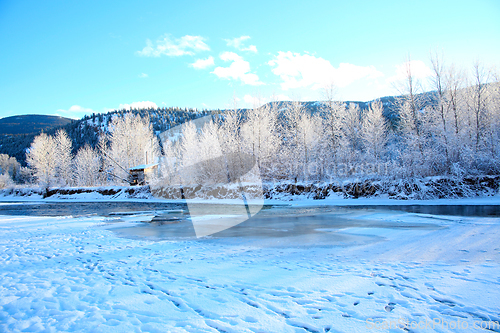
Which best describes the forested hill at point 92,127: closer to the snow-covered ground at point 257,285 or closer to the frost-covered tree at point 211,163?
the frost-covered tree at point 211,163

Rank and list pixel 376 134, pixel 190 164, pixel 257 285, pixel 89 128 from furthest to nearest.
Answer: pixel 89 128 → pixel 376 134 → pixel 190 164 → pixel 257 285

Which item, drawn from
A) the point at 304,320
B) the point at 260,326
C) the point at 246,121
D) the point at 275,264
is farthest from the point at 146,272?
the point at 246,121

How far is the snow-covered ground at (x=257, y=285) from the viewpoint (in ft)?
8.80

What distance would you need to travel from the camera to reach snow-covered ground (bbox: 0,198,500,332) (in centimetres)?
268

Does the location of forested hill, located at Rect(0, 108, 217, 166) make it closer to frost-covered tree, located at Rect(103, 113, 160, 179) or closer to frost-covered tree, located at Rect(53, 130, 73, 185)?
frost-covered tree, located at Rect(53, 130, 73, 185)

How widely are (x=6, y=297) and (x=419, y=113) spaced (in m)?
26.9

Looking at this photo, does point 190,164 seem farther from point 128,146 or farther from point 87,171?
point 87,171

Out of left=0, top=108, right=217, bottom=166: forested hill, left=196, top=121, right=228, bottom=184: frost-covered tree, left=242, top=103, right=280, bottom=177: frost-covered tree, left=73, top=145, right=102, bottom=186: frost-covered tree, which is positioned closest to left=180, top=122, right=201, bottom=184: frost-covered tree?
left=196, top=121, right=228, bottom=184: frost-covered tree

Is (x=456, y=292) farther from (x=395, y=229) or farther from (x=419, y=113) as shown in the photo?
(x=419, y=113)

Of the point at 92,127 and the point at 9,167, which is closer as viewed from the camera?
the point at 9,167

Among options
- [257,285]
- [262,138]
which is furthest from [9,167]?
[257,285]

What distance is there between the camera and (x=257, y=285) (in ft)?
12.3

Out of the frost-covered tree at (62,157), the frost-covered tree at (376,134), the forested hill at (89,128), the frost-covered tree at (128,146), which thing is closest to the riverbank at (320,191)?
the frost-covered tree at (128,146)

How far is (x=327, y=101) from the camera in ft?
92.8
